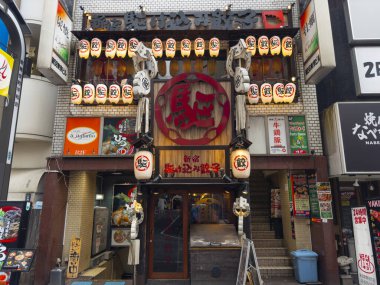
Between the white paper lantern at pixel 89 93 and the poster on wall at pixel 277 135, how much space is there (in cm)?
692

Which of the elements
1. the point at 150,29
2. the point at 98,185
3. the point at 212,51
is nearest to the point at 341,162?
the point at 212,51

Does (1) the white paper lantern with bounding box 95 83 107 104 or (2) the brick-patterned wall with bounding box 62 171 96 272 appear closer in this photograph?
(1) the white paper lantern with bounding box 95 83 107 104

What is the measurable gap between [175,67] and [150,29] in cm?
184

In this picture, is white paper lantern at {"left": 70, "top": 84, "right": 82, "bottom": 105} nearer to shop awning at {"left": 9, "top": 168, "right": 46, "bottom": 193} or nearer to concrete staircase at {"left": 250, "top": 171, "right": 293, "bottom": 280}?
shop awning at {"left": 9, "top": 168, "right": 46, "bottom": 193}

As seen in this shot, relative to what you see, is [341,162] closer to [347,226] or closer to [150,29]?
[347,226]

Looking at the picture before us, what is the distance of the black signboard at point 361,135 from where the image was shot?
10.1 metres

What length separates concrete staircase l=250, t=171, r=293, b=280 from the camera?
36.3 feet

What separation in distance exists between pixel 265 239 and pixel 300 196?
260cm

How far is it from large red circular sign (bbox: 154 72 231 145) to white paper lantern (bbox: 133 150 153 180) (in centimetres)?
129

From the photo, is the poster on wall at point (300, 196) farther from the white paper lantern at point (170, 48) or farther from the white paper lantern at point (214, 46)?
the white paper lantern at point (170, 48)

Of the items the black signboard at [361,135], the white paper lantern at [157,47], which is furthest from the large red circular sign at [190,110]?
the black signboard at [361,135]

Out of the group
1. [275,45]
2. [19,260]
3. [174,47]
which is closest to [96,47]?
[174,47]

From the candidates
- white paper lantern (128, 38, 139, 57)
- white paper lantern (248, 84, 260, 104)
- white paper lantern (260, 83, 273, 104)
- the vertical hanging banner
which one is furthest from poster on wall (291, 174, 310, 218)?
white paper lantern (128, 38, 139, 57)

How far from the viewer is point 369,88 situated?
38.2 ft
